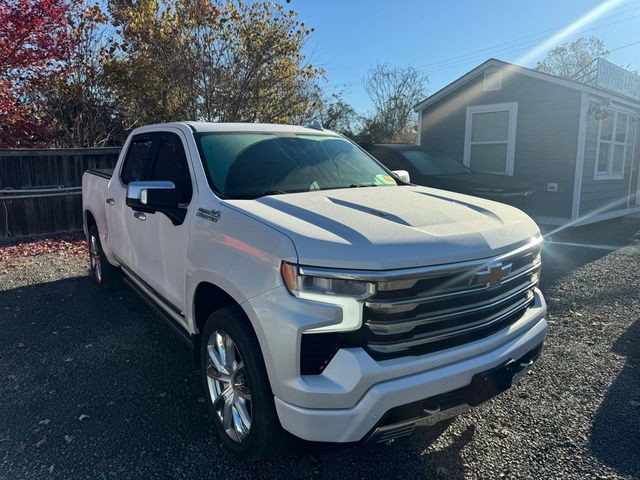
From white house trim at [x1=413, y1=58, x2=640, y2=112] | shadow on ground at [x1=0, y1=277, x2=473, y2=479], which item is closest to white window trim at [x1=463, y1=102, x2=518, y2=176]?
white house trim at [x1=413, y1=58, x2=640, y2=112]

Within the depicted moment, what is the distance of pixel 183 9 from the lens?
9.60 m

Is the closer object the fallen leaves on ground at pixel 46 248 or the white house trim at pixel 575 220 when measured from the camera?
the fallen leaves on ground at pixel 46 248

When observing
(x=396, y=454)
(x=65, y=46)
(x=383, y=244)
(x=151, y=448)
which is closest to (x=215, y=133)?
(x=383, y=244)

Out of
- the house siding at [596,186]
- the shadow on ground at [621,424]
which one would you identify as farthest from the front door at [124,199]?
the house siding at [596,186]

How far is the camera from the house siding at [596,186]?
1071cm

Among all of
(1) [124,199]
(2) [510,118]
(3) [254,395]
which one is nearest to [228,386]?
(3) [254,395]

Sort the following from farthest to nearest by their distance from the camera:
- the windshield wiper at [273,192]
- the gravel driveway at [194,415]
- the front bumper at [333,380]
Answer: the windshield wiper at [273,192] → the gravel driveway at [194,415] → the front bumper at [333,380]

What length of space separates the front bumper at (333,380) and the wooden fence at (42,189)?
8.19 meters

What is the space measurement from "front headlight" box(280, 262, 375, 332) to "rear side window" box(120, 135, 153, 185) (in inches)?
100

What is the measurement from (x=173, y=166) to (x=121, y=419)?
1829mm

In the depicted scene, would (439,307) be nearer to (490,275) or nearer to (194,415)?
(490,275)

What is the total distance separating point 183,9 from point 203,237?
8.59 m

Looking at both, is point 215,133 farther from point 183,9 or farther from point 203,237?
point 183,9

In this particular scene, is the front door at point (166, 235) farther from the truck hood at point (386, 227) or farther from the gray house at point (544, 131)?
the gray house at point (544, 131)
